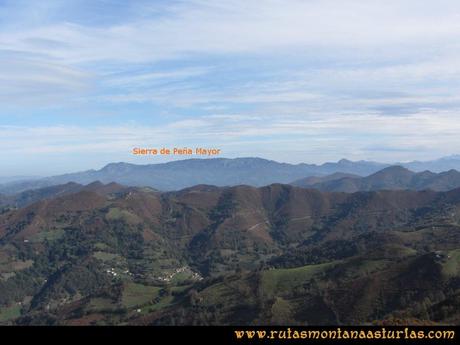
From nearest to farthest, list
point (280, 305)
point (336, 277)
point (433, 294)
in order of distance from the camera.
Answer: point (433, 294), point (280, 305), point (336, 277)

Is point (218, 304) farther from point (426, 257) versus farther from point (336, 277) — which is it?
point (426, 257)

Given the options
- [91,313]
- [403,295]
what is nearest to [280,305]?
[403,295]

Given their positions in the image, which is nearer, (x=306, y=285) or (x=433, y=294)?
(x=433, y=294)
